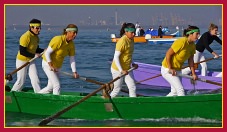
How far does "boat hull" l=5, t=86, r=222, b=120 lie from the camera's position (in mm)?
11492

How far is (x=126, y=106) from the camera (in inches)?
471

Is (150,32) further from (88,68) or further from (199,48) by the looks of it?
(199,48)

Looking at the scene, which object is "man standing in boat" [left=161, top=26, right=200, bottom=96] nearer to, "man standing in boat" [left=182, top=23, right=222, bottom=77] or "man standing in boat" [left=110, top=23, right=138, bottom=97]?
"man standing in boat" [left=110, top=23, right=138, bottom=97]

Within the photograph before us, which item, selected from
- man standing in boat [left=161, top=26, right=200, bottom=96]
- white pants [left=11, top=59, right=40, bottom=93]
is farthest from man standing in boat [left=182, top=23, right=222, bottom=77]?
white pants [left=11, top=59, right=40, bottom=93]

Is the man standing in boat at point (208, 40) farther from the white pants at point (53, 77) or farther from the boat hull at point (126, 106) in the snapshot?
the white pants at point (53, 77)

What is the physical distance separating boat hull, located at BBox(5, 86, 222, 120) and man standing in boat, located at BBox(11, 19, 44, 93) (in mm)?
421

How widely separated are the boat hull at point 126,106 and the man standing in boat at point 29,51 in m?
0.42

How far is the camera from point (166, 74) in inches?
461

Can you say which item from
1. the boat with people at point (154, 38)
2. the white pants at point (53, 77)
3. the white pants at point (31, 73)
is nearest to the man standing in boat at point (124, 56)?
the white pants at point (53, 77)

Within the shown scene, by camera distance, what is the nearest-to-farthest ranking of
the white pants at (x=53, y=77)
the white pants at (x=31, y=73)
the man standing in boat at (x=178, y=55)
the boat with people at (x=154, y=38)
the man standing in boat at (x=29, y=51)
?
1. the man standing in boat at (x=178, y=55)
2. the white pants at (x=53, y=77)
3. the man standing in boat at (x=29, y=51)
4. the white pants at (x=31, y=73)
5. the boat with people at (x=154, y=38)

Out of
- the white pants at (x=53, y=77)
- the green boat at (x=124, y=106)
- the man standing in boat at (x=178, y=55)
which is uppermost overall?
the man standing in boat at (x=178, y=55)

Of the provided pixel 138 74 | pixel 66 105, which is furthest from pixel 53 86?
pixel 138 74

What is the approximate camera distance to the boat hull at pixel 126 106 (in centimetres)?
1149

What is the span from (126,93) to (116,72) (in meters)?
3.50
